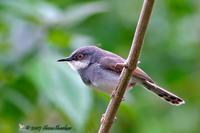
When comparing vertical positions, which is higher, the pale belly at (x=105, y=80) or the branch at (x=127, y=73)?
the branch at (x=127, y=73)

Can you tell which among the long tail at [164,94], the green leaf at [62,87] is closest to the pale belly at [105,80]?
the long tail at [164,94]

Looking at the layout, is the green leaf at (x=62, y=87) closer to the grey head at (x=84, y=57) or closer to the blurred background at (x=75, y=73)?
the blurred background at (x=75, y=73)

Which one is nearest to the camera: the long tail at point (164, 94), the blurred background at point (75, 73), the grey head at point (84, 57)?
the long tail at point (164, 94)

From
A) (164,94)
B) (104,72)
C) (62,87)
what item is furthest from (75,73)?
(164,94)

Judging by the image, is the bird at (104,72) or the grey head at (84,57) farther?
the grey head at (84,57)

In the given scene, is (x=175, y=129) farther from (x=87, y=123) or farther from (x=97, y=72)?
(x=97, y=72)

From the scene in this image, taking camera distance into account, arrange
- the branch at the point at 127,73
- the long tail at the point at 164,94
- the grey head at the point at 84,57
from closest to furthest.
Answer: the branch at the point at 127,73, the long tail at the point at 164,94, the grey head at the point at 84,57

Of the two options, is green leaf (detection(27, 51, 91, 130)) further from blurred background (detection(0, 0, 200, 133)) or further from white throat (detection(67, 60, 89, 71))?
white throat (detection(67, 60, 89, 71))

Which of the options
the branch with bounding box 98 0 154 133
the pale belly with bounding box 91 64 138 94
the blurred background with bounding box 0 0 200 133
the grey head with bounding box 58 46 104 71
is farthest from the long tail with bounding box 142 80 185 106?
the branch with bounding box 98 0 154 133

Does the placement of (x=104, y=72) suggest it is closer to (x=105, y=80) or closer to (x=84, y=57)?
(x=105, y=80)
